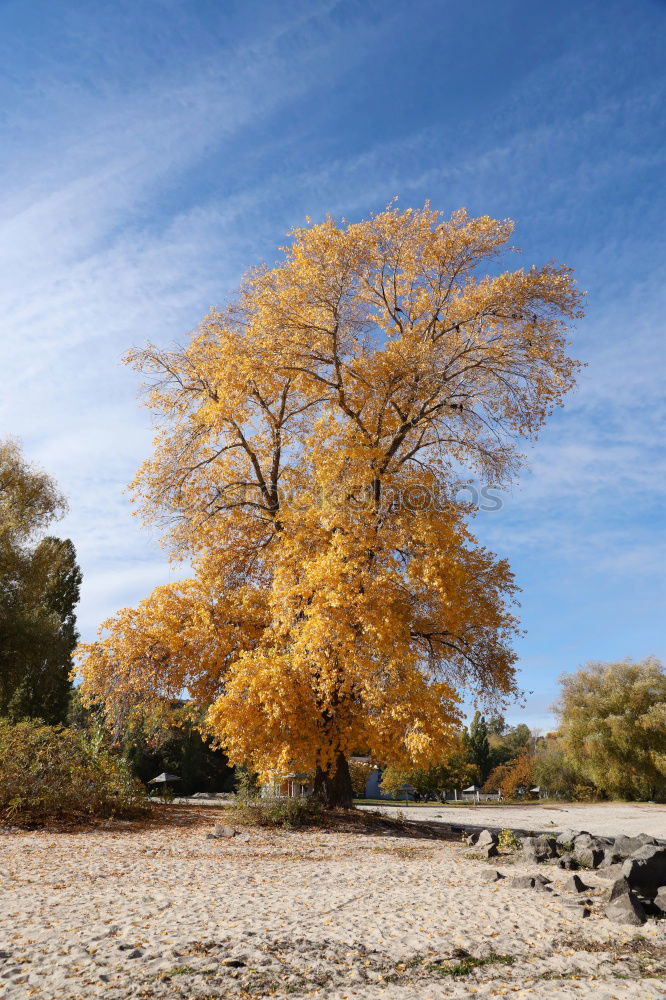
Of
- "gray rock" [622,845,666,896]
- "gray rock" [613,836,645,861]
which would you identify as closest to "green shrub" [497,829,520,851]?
"gray rock" [613,836,645,861]

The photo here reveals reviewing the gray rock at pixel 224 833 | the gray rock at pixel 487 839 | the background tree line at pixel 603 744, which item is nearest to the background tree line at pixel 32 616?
the gray rock at pixel 224 833

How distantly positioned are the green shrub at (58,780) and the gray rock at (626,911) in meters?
9.63

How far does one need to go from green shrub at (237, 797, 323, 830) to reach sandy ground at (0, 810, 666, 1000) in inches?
154

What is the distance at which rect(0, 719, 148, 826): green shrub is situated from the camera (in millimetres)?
11750

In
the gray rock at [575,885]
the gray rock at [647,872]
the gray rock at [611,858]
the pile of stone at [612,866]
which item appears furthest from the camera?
the gray rock at [611,858]

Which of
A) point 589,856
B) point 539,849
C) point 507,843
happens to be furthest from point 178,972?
point 507,843

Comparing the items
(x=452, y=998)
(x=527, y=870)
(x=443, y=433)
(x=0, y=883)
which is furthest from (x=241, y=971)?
(x=443, y=433)

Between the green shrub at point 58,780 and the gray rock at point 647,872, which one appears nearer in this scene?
the gray rock at point 647,872

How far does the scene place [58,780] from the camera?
40.2 ft

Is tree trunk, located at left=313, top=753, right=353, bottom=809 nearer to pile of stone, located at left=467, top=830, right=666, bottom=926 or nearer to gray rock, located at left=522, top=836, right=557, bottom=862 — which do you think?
pile of stone, located at left=467, top=830, right=666, bottom=926

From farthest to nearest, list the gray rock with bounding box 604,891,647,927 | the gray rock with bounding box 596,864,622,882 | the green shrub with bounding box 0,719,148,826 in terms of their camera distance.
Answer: the green shrub with bounding box 0,719,148,826
the gray rock with bounding box 596,864,622,882
the gray rock with bounding box 604,891,647,927

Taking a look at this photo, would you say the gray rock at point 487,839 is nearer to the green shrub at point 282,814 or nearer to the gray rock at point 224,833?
the green shrub at point 282,814

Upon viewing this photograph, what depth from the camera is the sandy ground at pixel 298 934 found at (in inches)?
166

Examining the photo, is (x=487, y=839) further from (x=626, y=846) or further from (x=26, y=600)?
(x=26, y=600)
